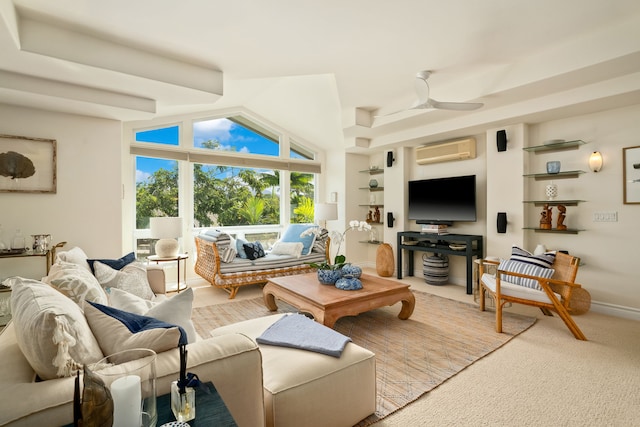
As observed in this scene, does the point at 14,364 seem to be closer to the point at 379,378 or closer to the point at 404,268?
the point at 379,378

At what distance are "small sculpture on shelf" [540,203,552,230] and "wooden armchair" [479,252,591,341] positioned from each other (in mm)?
804

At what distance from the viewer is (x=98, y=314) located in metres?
1.31

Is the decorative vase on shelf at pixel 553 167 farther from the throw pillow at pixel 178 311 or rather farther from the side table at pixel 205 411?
the side table at pixel 205 411

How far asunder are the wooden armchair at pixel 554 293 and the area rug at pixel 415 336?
32 centimetres

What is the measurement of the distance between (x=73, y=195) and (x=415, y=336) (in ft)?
13.0

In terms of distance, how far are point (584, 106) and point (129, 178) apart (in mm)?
5739

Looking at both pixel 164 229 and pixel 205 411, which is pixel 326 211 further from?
pixel 205 411

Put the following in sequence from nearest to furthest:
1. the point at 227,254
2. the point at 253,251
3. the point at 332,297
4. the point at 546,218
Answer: the point at 332,297 < the point at 546,218 < the point at 227,254 < the point at 253,251

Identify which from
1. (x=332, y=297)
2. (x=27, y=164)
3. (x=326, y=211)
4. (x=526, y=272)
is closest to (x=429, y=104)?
(x=526, y=272)

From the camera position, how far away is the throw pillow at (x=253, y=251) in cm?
475

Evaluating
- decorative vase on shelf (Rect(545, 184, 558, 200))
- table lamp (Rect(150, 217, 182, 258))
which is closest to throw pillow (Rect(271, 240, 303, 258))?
table lamp (Rect(150, 217, 182, 258))

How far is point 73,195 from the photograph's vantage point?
369 centimetres

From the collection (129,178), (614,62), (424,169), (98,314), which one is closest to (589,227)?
(614,62)

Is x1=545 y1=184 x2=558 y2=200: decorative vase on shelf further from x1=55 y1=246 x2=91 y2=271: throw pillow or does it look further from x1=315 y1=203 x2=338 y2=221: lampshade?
x1=55 y1=246 x2=91 y2=271: throw pillow
